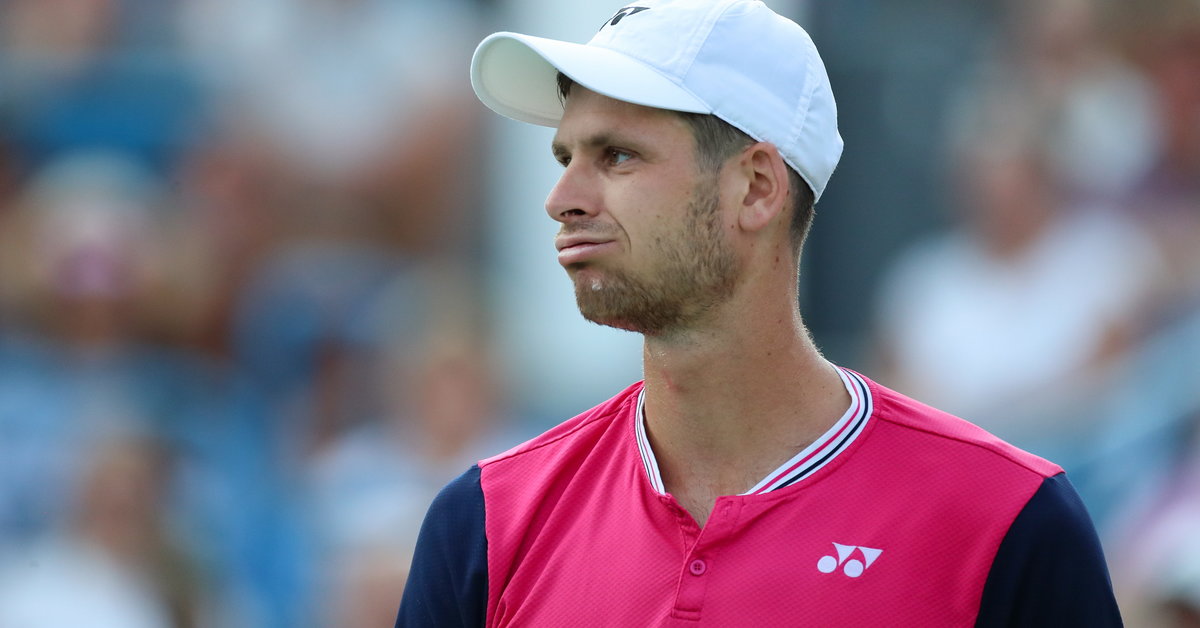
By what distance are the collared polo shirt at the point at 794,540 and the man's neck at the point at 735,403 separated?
0.04 m

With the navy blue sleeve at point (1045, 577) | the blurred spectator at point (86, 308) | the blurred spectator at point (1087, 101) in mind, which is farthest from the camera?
the blurred spectator at point (86, 308)

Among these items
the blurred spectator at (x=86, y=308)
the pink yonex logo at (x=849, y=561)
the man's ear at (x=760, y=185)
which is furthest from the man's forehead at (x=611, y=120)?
the blurred spectator at (x=86, y=308)

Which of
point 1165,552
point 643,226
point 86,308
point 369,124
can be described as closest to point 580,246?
point 643,226

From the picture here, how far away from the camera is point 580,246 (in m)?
2.20

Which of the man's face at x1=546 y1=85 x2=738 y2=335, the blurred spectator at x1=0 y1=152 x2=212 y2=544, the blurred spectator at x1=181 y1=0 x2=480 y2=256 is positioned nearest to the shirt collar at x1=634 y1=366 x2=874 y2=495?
the man's face at x1=546 y1=85 x2=738 y2=335

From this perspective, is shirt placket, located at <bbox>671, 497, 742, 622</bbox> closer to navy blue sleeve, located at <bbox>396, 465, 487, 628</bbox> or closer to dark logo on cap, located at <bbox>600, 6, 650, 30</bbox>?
navy blue sleeve, located at <bbox>396, 465, 487, 628</bbox>

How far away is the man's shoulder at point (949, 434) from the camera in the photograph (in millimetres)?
2076

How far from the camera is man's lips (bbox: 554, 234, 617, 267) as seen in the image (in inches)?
85.8

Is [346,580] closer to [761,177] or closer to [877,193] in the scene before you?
[877,193]

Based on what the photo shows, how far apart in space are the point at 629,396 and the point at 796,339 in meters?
0.30

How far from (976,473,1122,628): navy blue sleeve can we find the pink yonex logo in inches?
6.2

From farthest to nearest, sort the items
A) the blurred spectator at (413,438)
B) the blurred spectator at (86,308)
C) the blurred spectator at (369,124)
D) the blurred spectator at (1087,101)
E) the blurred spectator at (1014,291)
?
the blurred spectator at (369,124) < the blurred spectator at (86,308) < the blurred spectator at (1087,101) < the blurred spectator at (413,438) < the blurred spectator at (1014,291)

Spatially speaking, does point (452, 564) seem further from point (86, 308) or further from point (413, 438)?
point (86, 308)

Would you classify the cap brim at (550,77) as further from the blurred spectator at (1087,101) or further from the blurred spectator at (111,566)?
the blurred spectator at (1087,101)
